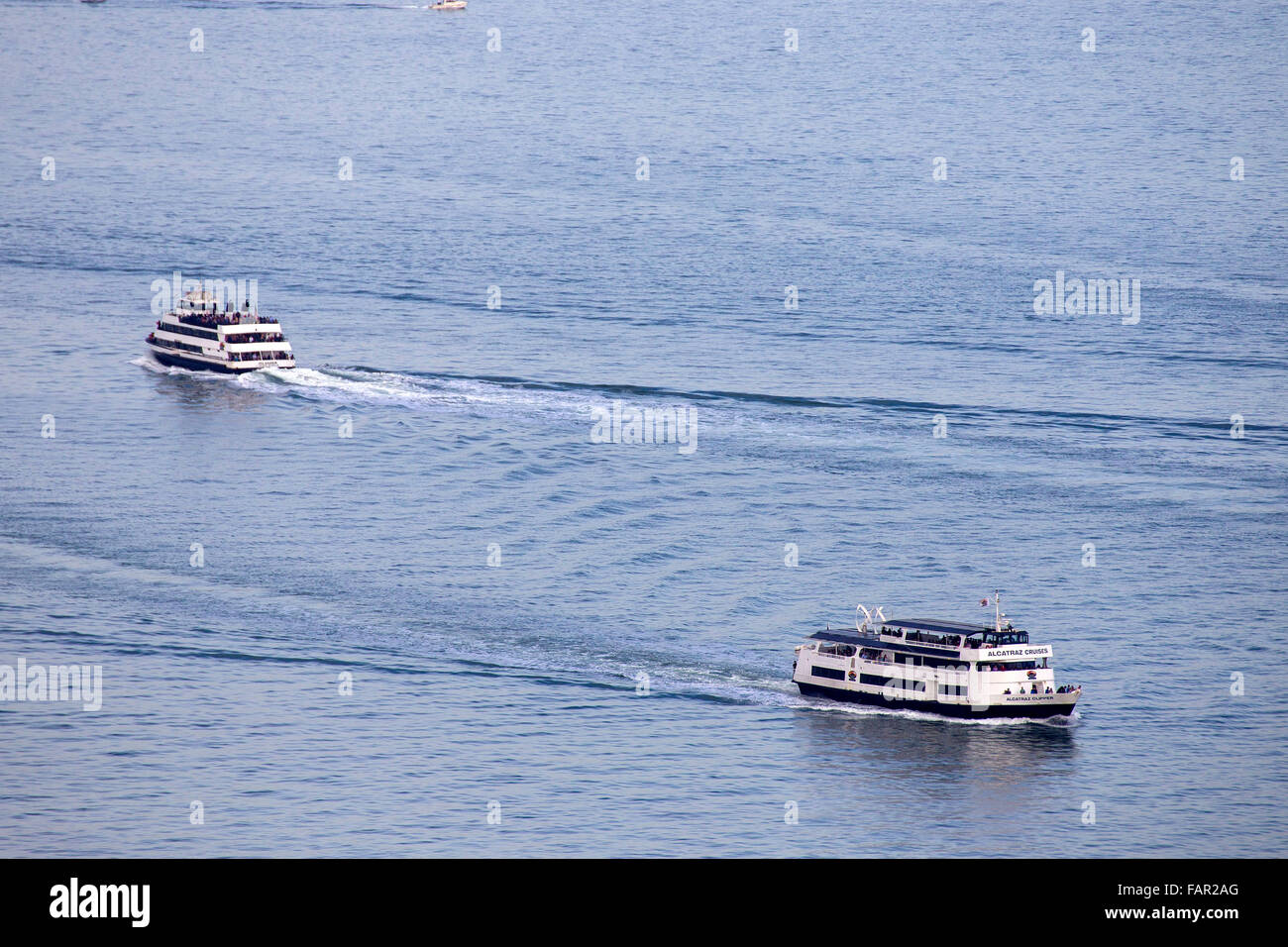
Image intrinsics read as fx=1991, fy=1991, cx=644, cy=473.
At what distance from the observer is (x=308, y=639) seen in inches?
4528

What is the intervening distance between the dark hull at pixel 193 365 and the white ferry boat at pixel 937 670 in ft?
266

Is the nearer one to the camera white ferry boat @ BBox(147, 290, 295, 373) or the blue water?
the blue water

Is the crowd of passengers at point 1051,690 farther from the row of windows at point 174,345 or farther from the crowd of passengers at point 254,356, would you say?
the row of windows at point 174,345

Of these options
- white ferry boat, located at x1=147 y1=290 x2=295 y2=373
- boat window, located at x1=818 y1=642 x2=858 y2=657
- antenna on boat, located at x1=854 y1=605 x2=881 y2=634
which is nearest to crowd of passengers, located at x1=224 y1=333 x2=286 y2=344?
white ferry boat, located at x1=147 y1=290 x2=295 y2=373

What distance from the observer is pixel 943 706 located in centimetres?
10775

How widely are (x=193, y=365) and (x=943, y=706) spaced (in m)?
91.9

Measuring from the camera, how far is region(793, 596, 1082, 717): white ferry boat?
106250 mm

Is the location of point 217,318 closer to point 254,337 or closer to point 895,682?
point 254,337

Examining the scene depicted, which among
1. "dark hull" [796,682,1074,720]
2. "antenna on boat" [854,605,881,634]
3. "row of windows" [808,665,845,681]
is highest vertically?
"antenna on boat" [854,605,881,634]

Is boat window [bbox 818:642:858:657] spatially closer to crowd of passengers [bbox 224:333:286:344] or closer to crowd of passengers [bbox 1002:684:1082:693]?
crowd of passengers [bbox 1002:684:1082:693]

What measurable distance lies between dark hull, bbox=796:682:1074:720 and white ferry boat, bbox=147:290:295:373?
7580cm

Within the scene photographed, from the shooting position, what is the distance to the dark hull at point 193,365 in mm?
175000

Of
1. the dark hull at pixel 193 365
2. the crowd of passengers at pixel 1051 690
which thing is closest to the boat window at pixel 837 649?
the crowd of passengers at pixel 1051 690
